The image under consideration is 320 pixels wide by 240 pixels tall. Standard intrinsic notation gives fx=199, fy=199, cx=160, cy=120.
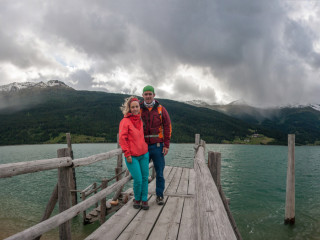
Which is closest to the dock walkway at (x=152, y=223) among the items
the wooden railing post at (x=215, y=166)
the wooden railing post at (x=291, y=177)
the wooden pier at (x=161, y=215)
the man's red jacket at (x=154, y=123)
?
the wooden pier at (x=161, y=215)

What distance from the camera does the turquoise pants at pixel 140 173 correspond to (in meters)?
4.46

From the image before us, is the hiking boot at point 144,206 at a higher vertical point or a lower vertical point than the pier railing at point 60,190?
lower

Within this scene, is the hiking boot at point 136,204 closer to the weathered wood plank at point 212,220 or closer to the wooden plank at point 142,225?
the wooden plank at point 142,225

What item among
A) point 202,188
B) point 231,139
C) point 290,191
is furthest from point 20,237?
point 231,139

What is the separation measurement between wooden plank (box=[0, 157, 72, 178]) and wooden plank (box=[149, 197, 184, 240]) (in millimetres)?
1982

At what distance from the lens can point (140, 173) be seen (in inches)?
179

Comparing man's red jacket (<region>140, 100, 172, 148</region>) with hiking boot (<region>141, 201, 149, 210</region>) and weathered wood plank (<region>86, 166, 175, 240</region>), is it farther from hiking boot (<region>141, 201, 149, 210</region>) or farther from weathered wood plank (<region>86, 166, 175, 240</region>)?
weathered wood plank (<region>86, 166, 175, 240</region>)

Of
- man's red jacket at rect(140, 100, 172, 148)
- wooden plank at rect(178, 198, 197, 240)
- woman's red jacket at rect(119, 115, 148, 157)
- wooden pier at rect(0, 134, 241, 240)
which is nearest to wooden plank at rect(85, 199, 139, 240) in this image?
wooden pier at rect(0, 134, 241, 240)

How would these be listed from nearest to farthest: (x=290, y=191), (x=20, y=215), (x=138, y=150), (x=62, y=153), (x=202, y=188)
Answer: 1. (x=202, y=188)
2. (x=62, y=153)
3. (x=138, y=150)
4. (x=290, y=191)
5. (x=20, y=215)

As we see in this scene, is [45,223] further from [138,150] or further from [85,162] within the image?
[138,150]

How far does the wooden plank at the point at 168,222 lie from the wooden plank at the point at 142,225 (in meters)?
0.11

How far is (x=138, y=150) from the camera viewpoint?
4383 mm

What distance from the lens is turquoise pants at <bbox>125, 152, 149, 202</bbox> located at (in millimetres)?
4457

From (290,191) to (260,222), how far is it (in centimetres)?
365
